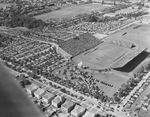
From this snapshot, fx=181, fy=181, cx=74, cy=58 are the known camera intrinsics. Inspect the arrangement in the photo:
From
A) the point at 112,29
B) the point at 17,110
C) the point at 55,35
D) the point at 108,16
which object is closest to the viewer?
the point at 17,110

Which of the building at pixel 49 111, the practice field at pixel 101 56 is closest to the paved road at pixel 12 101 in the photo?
the building at pixel 49 111

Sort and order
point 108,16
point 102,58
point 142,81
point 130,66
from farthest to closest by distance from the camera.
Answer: point 108,16 < point 102,58 < point 130,66 < point 142,81

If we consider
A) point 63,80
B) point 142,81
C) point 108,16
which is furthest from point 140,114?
point 108,16

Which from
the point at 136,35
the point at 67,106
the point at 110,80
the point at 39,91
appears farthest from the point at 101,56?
the point at 136,35

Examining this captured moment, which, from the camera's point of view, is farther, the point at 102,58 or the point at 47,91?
the point at 102,58

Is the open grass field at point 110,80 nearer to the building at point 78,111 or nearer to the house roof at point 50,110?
the building at point 78,111

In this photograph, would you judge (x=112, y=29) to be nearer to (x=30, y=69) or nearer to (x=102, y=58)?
(x=102, y=58)
